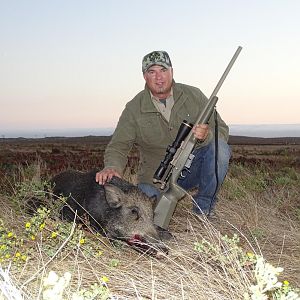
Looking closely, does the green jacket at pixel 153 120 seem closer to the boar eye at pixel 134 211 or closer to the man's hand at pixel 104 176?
the man's hand at pixel 104 176

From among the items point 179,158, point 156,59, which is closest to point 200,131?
point 179,158

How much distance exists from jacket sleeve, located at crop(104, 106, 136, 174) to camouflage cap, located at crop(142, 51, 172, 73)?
82cm

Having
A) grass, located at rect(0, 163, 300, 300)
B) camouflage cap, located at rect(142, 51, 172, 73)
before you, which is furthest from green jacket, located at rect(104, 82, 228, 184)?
grass, located at rect(0, 163, 300, 300)

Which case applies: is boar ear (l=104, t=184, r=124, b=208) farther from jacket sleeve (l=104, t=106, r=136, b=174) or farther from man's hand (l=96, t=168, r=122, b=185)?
jacket sleeve (l=104, t=106, r=136, b=174)

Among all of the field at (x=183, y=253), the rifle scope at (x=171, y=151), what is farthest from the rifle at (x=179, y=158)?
the field at (x=183, y=253)

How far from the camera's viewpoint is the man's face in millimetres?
7422

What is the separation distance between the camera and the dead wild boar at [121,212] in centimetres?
564

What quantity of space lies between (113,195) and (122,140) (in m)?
1.90

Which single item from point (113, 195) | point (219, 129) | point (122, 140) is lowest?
point (113, 195)

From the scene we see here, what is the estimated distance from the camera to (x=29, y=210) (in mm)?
7387

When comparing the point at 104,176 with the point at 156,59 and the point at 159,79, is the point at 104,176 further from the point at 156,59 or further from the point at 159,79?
the point at 156,59

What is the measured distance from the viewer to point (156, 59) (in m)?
7.35

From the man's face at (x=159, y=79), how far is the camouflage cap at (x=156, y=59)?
0.06 metres

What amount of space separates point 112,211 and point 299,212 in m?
3.06
